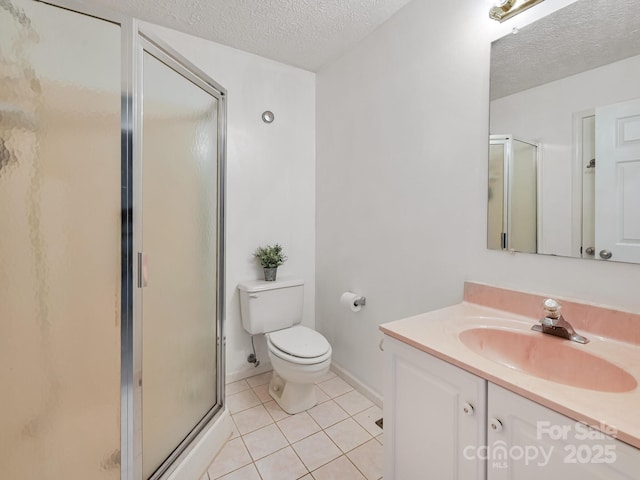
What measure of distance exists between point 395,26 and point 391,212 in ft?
3.45

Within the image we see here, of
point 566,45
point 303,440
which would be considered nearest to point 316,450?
point 303,440

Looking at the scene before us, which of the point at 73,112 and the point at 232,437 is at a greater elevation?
the point at 73,112

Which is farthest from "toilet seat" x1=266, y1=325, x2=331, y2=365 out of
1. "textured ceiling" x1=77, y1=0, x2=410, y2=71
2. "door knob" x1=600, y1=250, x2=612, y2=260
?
"textured ceiling" x1=77, y1=0, x2=410, y2=71

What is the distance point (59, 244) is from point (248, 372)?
5.29ft

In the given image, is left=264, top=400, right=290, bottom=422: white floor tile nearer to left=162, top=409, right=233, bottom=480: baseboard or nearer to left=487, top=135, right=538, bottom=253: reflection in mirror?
left=162, top=409, right=233, bottom=480: baseboard

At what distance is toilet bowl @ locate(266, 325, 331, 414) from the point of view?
1661 mm

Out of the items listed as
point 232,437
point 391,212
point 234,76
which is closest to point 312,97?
point 234,76

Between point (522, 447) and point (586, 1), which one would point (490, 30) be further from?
point (522, 447)

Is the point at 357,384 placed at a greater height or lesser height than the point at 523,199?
lesser

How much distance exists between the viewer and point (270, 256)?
2.16 metres

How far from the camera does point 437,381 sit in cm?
90

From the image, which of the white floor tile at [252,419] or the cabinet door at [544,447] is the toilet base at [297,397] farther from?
the cabinet door at [544,447]

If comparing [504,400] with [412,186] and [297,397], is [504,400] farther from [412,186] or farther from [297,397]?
[297,397]

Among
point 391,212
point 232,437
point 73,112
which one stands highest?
point 73,112
